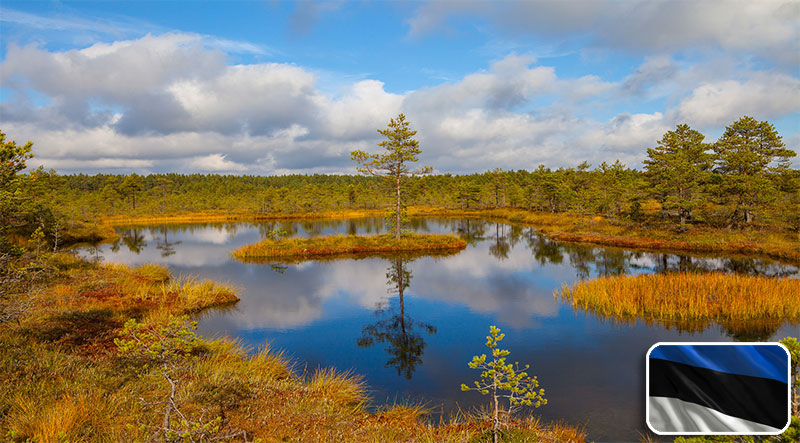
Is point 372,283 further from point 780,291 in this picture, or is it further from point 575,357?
point 780,291

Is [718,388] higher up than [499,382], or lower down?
higher up

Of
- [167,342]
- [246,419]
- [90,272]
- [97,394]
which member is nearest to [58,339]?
[97,394]

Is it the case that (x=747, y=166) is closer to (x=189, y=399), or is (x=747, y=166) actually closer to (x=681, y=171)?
(x=681, y=171)

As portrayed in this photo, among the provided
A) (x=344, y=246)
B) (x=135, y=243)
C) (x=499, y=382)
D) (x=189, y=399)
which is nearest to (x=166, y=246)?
(x=135, y=243)

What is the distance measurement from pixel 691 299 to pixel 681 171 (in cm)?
3015

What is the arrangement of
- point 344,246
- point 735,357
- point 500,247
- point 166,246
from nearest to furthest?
point 735,357 → point 344,246 → point 500,247 → point 166,246

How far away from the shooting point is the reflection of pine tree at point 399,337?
1352 cm

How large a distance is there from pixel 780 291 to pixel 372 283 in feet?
70.6

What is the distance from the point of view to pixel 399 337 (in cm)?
1614

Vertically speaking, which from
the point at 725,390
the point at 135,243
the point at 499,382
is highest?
the point at 725,390

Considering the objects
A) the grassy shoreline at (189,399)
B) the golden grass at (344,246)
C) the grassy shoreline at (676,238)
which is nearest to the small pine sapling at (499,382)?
the grassy shoreline at (189,399)

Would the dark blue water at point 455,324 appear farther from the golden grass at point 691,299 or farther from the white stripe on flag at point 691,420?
the white stripe on flag at point 691,420

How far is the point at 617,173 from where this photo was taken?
77.8 metres

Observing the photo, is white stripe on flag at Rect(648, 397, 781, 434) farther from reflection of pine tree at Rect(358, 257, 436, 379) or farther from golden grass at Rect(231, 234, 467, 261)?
golden grass at Rect(231, 234, 467, 261)
